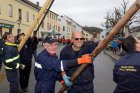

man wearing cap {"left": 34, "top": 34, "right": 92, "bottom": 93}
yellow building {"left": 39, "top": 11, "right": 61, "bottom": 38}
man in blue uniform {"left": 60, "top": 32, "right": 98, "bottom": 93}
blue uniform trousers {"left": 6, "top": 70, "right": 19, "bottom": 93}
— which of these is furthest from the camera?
yellow building {"left": 39, "top": 11, "right": 61, "bottom": 38}

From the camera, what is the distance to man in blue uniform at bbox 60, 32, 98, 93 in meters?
5.15

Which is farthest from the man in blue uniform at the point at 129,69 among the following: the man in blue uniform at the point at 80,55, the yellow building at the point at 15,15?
the yellow building at the point at 15,15

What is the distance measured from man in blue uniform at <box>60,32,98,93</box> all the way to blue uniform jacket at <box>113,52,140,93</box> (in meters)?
0.90

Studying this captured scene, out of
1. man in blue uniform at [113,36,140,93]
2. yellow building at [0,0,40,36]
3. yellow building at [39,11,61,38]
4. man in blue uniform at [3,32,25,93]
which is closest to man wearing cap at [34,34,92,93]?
man in blue uniform at [113,36,140,93]

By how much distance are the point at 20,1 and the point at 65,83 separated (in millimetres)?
46767

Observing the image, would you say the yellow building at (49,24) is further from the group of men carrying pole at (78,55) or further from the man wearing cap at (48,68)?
the man wearing cap at (48,68)

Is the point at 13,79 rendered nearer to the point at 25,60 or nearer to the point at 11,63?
the point at 11,63

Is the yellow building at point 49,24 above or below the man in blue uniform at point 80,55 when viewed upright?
above

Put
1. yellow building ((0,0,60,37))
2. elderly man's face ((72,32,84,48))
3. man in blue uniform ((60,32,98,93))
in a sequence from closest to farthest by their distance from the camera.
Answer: man in blue uniform ((60,32,98,93)) → elderly man's face ((72,32,84,48)) → yellow building ((0,0,60,37))

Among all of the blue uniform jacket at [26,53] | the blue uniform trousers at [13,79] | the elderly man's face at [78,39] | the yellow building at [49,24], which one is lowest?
the blue uniform trousers at [13,79]

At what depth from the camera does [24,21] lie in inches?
2089

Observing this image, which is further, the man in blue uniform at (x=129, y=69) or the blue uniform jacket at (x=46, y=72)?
the blue uniform jacket at (x=46, y=72)

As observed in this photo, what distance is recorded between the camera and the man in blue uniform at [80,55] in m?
5.15

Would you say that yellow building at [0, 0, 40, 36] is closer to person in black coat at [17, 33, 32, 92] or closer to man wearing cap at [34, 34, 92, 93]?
person in black coat at [17, 33, 32, 92]
